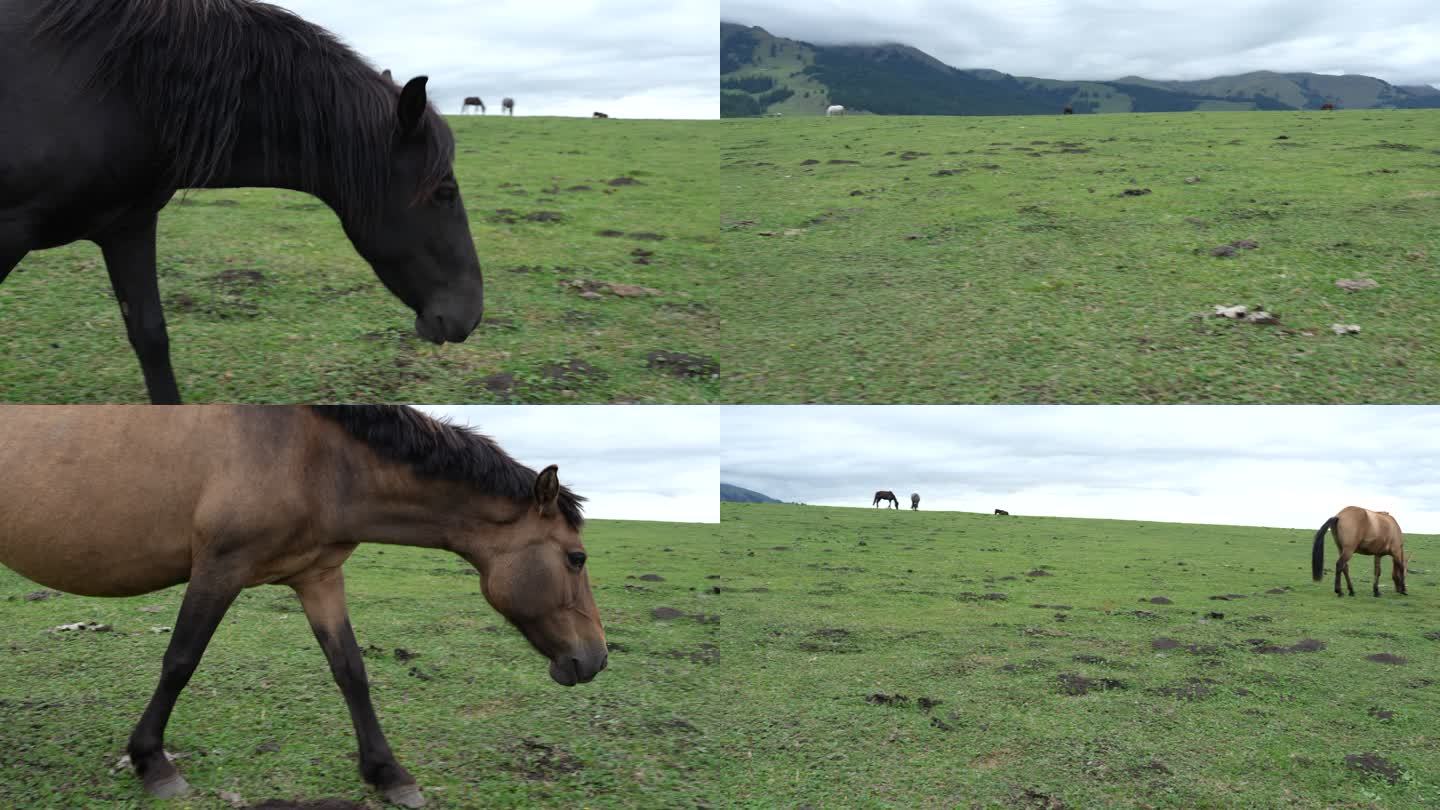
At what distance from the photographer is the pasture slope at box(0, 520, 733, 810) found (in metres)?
4.27

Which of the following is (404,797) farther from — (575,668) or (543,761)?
(575,668)

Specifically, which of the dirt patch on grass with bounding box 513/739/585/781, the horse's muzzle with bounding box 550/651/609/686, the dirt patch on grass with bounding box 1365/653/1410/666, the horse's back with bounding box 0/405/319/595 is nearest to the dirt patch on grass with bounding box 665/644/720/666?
the dirt patch on grass with bounding box 513/739/585/781

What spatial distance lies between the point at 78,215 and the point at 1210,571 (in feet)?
56.4

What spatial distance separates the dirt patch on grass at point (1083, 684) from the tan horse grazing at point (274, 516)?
424 cm

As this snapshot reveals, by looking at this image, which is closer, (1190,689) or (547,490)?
(547,490)

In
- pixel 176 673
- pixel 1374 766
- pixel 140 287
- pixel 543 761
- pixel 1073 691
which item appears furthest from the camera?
pixel 1073 691

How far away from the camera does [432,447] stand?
4223 mm

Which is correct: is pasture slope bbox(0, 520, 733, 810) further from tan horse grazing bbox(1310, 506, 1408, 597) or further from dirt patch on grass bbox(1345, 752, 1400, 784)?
tan horse grazing bbox(1310, 506, 1408, 597)

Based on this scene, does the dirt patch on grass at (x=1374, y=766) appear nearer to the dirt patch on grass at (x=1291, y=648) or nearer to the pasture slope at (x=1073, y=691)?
the pasture slope at (x=1073, y=691)

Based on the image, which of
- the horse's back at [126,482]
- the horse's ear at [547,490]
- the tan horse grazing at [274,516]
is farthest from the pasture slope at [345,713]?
the horse's ear at [547,490]

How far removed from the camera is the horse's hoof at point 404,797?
4.19 meters

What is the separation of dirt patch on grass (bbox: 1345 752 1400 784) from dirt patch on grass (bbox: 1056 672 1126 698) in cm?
169

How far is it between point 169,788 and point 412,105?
316 cm

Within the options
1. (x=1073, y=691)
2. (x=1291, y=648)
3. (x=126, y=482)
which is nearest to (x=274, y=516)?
(x=126, y=482)
